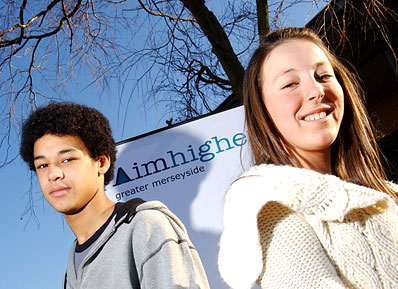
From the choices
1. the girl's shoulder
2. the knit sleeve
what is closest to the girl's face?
the girl's shoulder

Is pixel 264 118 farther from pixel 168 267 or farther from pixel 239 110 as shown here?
pixel 239 110

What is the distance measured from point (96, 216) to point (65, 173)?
203 mm

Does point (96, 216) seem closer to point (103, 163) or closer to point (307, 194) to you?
point (103, 163)

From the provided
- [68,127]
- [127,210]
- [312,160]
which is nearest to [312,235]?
[312,160]

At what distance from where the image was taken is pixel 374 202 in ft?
3.35

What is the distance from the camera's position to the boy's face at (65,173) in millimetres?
1678

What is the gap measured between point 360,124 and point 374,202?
0.46m

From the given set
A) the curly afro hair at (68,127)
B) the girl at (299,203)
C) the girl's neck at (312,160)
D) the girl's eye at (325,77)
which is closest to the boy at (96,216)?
the curly afro hair at (68,127)

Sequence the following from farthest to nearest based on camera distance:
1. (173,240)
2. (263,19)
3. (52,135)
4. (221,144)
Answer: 1. (263,19)
2. (221,144)
3. (52,135)
4. (173,240)

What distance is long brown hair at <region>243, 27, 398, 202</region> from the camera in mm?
1257

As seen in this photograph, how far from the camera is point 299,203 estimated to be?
992 millimetres

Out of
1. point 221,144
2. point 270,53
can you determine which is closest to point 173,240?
point 270,53

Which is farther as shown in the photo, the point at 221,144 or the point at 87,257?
the point at 221,144

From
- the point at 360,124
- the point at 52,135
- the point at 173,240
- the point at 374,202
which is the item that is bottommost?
the point at 374,202
